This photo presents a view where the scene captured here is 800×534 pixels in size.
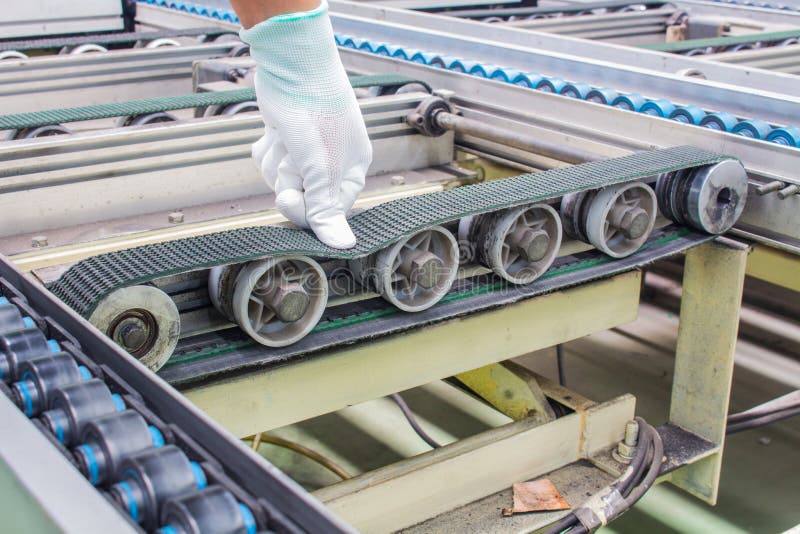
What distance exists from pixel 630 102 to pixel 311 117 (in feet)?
2.74

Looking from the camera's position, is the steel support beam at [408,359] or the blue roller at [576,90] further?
the blue roller at [576,90]

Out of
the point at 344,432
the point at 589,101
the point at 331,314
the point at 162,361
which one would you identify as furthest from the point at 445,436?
the point at 162,361

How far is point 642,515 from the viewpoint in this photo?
1.92 meters

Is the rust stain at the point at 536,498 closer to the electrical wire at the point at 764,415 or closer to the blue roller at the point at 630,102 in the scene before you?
the electrical wire at the point at 764,415

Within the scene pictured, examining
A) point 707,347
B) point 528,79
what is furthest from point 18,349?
point 528,79

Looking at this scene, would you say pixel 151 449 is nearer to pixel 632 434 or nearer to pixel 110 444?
pixel 110 444

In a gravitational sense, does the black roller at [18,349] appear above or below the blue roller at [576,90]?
below

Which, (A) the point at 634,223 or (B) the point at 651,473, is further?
(B) the point at 651,473

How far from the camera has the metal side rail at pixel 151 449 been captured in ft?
2.12

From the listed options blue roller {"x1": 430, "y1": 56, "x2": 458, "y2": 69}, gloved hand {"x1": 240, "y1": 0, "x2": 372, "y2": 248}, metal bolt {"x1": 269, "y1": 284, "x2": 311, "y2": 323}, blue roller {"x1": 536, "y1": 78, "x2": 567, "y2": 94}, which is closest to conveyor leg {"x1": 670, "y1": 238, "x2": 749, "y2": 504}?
blue roller {"x1": 536, "y1": 78, "x2": 567, "y2": 94}

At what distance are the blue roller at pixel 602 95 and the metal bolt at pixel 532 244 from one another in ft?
2.02

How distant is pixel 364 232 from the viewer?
1226mm

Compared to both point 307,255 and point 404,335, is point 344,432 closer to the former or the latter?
point 404,335

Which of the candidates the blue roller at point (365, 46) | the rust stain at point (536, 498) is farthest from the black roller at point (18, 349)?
the blue roller at point (365, 46)
